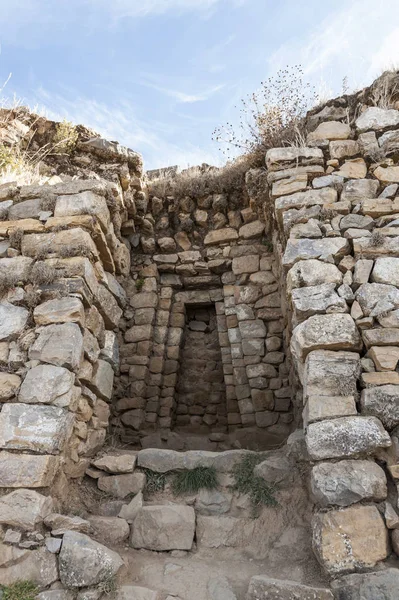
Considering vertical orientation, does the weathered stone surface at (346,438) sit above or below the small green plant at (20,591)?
above

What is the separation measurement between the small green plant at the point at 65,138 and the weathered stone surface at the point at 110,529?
5.04 m

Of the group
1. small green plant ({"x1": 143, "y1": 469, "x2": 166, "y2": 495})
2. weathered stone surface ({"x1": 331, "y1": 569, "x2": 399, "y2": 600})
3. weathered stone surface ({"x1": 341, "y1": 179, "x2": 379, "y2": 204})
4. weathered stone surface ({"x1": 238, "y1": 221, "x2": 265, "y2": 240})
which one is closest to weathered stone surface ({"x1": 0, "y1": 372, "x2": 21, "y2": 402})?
small green plant ({"x1": 143, "y1": 469, "x2": 166, "y2": 495})

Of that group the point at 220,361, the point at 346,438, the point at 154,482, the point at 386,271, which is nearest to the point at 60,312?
the point at 154,482

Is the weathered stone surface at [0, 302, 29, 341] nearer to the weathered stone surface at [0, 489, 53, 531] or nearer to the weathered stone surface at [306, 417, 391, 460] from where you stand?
the weathered stone surface at [0, 489, 53, 531]

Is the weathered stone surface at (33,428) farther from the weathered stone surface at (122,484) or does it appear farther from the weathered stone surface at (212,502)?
the weathered stone surface at (212,502)

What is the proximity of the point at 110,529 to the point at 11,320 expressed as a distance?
1.86 metres

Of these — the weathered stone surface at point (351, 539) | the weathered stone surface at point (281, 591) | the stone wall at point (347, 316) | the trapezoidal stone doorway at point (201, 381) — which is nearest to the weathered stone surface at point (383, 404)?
the stone wall at point (347, 316)

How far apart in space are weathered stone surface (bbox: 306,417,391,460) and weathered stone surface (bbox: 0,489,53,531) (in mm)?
1818

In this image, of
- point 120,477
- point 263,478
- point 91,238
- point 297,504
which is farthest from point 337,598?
point 91,238

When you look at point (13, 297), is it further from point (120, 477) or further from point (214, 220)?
point (214, 220)

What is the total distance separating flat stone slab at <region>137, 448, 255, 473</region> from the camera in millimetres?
3717

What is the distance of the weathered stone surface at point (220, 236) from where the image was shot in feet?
19.8

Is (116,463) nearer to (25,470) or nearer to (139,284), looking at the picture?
(25,470)

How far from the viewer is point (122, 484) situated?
3.66m
